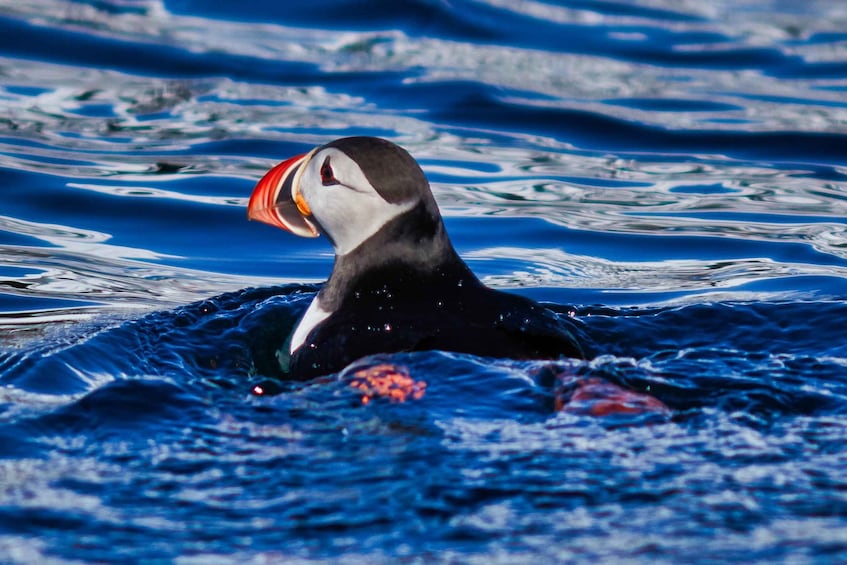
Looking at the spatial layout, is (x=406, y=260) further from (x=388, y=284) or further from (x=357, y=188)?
(x=357, y=188)

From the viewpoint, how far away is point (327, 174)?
4.72 meters

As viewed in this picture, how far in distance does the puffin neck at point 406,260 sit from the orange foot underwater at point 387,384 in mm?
551

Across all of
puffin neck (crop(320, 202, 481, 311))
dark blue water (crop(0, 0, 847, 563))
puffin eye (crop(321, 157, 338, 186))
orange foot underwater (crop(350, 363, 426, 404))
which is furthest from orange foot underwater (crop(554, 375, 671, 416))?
puffin eye (crop(321, 157, 338, 186))

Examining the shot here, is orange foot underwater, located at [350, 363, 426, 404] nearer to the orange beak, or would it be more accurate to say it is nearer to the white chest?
the white chest

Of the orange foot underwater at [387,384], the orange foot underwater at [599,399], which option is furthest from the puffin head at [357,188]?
the orange foot underwater at [599,399]

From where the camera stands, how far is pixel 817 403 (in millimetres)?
4086

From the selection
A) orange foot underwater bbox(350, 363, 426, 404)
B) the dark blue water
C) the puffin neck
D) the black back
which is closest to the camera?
the dark blue water

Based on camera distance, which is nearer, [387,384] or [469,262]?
[387,384]

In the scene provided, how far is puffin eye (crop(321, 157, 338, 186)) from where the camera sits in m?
4.70

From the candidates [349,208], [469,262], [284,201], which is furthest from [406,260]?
[469,262]

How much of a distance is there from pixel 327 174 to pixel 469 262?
99.5 inches

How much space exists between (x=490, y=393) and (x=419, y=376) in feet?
0.77

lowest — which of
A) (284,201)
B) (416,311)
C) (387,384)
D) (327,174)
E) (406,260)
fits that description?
(387,384)

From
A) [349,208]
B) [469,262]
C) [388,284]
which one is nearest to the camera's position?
[388,284]
